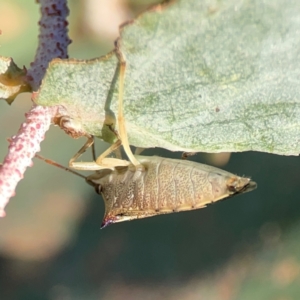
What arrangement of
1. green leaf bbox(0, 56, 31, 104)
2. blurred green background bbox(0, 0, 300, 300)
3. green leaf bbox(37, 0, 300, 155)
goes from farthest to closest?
blurred green background bbox(0, 0, 300, 300)
green leaf bbox(0, 56, 31, 104)
green leaf bbox(37, 0, 300, 155)

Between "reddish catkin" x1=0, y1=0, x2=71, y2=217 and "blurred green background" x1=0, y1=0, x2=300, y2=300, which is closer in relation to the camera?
"reddish catkin" x1=0, y1=0, x2=71, y2=217

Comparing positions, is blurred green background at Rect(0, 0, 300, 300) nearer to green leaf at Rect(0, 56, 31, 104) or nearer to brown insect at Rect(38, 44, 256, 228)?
brown insect at Rect(38, 44, 256, 228)

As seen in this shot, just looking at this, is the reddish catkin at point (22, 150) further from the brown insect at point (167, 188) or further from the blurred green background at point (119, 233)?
the blurred green background at point (119, 233)

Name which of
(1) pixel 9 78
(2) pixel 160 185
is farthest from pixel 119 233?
(1) pixel 9 78

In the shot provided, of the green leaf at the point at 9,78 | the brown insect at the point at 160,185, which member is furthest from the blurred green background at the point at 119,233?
the green leaf at the point at 9,78

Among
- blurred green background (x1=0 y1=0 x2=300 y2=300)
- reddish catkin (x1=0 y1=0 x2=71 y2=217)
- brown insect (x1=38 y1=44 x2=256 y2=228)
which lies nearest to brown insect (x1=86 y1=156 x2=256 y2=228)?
brown insect (x1=38 y1=44 x2=256 y2=228)

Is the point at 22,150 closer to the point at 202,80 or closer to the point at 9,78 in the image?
the point at 9,78

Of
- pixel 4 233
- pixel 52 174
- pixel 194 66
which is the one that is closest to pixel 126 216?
pixel 194 66
